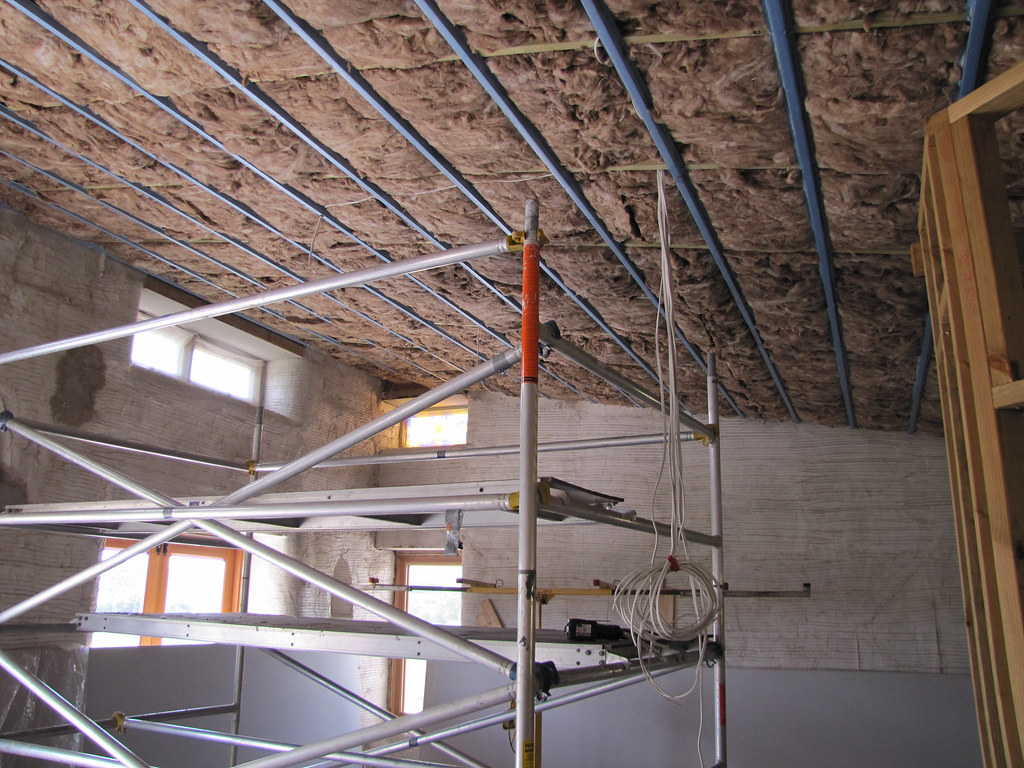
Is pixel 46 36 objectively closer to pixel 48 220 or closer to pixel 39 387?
pixel 48 220

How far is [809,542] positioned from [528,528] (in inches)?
189

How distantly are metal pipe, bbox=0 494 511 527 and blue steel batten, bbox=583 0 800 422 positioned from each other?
1.37 metres

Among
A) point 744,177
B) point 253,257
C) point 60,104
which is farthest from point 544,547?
point 60,104

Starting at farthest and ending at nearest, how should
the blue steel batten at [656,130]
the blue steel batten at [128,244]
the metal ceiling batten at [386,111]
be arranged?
the blue steel batten at [128,244]
the metal ceiling batten at [386,111]
the blue steel batten at [656,130]

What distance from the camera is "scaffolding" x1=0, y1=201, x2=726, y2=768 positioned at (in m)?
1.94

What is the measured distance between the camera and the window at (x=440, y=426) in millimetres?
7524

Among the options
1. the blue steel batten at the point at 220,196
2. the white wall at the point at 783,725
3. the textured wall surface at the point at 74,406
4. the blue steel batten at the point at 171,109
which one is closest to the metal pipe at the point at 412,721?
the blue steel batten at the point at 171,109

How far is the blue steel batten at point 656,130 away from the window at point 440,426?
378 centimetres

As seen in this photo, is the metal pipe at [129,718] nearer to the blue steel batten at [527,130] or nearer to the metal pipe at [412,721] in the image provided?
the metal pipe at [412,721]

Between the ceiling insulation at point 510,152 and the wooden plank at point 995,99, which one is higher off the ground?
the ceiling insulation at point 510,152

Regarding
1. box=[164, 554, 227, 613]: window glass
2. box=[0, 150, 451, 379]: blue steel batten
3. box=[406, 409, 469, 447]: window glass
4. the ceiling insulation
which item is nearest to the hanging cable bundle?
the ceiling insulation

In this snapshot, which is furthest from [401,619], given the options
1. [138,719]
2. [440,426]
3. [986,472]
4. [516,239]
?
[440,426]

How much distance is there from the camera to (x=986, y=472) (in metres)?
1.76

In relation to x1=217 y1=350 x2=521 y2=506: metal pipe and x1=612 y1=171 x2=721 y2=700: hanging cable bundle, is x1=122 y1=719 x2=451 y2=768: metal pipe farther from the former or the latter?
x1=217 y1=350 x2=521 y2=506: metal pipe
